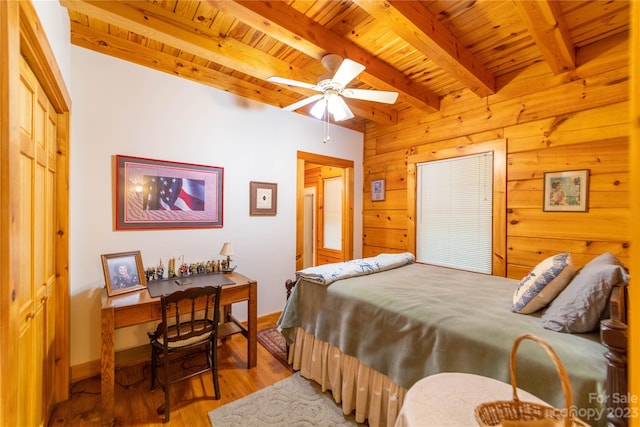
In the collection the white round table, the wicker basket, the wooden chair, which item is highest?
the wicker basket

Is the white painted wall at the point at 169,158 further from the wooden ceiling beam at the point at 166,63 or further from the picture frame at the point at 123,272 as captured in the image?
the picture frame at the point at 123,272

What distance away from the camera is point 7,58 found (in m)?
0.84

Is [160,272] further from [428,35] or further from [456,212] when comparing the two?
[456,212]

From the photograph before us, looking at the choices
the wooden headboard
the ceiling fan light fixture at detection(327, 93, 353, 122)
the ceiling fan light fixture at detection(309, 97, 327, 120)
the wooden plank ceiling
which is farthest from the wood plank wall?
the wooden headboard

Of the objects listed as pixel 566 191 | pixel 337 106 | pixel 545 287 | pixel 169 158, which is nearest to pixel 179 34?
pixel 169 158

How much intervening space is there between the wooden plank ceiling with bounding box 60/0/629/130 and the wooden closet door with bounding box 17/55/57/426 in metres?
0.84

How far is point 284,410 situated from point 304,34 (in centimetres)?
266

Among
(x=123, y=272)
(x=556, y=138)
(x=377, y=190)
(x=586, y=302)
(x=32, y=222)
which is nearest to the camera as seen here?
(x=586, y=302)

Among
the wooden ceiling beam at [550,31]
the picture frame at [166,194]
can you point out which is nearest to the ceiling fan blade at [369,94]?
the wooden ceiling beam at [550,31]

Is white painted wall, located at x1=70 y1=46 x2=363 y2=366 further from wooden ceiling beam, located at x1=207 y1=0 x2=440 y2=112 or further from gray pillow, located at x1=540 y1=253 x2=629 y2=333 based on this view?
gray pillow, located at x1=540 y1=253 x2=629 y2=333

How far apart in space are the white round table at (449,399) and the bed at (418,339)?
0.91ft

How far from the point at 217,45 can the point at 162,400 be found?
2.73m

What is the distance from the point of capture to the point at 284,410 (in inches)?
74.9

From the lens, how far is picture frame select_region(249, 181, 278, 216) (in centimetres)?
318
